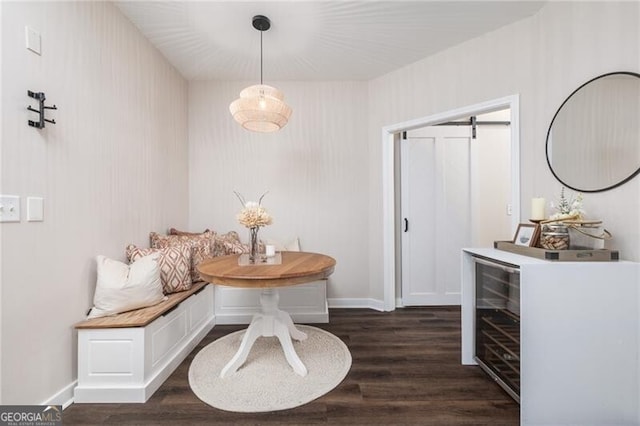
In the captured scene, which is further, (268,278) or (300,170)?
(300,170)

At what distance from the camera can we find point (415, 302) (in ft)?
10.7

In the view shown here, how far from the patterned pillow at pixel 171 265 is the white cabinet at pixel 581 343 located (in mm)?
2479

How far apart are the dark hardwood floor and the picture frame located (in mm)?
1012

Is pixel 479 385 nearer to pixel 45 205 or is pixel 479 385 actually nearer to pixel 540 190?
pixel 540 190

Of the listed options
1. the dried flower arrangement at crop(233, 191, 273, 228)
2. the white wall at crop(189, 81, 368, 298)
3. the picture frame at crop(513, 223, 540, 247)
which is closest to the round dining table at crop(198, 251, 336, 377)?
the dried flower arrangement at crop(233, 191, 273, 228)

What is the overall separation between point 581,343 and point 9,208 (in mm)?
3107

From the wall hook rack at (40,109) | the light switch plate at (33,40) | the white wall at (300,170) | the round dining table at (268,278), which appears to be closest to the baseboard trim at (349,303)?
the white wall at (300,170)

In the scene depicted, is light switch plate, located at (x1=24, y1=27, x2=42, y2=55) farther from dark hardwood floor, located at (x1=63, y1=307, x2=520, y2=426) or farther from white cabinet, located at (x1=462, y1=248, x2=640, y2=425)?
white cabinet, located at (x1=462, y1=248, x2=640, y2=425)

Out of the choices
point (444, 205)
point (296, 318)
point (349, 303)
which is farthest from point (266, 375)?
point (444, 205)

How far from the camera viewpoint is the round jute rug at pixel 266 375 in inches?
63.1

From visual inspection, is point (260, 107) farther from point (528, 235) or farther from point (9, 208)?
point (528, 235)

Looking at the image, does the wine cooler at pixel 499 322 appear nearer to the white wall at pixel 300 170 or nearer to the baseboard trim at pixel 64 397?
the white wall at pixel 300 170

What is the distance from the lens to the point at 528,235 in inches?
70.0

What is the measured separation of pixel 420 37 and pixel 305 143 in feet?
5.36
